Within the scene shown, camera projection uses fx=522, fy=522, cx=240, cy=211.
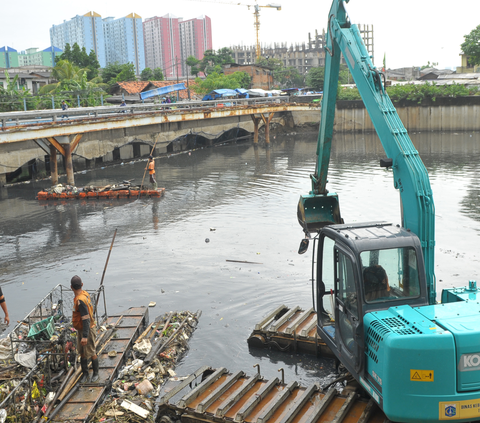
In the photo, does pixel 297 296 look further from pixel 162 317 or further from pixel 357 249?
pixel 357 249

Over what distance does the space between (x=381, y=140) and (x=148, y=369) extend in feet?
17.4

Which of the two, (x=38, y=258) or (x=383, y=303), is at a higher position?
(x=383, y=303)

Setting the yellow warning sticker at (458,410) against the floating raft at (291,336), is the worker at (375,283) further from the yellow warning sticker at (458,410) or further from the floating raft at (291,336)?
the floating raft at (291,336)

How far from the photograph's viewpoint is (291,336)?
9375 millimetres

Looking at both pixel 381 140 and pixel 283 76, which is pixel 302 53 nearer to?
pixel 283 76

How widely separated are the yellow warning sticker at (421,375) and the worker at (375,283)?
1103 millimetres

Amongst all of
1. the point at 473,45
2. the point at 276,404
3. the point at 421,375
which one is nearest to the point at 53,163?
the point at 276,404

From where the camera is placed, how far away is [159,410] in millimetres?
7168

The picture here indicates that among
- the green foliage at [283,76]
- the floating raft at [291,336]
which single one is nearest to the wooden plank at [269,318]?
the floating raft at [291,336]

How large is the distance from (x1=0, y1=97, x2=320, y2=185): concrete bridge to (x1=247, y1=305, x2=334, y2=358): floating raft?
16369 millimetres

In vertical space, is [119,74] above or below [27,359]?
above

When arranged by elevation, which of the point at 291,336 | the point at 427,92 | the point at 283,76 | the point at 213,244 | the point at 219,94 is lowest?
the point at 291,336

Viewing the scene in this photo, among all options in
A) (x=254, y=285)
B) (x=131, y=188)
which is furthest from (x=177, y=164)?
(x=254, y=285)

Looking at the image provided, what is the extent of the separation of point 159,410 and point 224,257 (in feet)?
25.6
